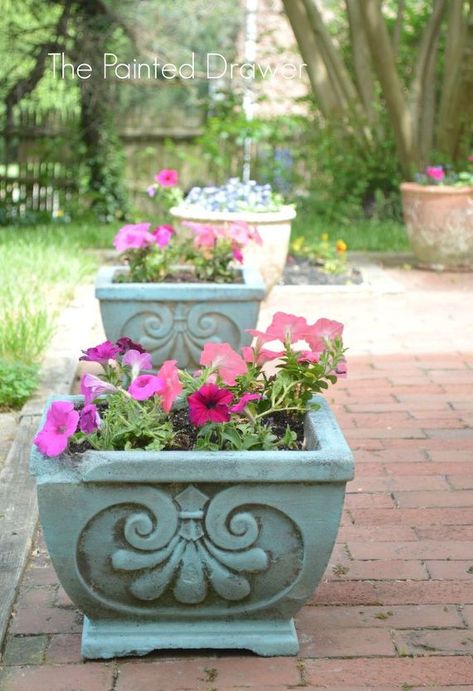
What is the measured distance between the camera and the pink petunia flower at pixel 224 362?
293 cm

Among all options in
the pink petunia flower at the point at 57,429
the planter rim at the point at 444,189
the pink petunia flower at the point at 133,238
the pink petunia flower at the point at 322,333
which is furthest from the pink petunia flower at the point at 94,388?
the planter rim at the point at 444,189

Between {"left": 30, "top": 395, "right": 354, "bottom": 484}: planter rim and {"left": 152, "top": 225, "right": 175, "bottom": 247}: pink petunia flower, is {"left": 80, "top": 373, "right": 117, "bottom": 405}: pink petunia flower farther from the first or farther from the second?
{"left": 152, "top": 225, "right": 175, "bottom": 247}: pink petunia flower

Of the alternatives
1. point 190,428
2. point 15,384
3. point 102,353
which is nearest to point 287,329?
point 190,428


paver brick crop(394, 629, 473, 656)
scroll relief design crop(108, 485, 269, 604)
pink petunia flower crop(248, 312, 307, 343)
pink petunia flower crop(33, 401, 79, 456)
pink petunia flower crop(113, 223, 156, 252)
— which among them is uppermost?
pink petunia flower crop(248, 312, 307, 343)

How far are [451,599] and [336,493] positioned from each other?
720 millimetres

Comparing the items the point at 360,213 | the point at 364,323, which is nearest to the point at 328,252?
the point at 364,323

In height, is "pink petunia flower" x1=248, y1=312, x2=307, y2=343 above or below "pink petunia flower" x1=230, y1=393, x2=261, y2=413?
above

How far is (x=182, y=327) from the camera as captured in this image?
18.4 ft

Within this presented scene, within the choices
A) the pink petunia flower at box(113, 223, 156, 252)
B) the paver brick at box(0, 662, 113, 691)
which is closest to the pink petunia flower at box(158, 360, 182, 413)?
the paver brick at box(0, 662, 113, 691)

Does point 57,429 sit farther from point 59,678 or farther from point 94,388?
point 59,678

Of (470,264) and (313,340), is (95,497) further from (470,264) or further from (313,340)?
(470,264)

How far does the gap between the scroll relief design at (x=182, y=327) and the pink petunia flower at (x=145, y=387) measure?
8.82 feet

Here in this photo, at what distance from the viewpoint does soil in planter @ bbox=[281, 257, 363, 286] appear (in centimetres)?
850

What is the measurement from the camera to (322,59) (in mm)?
11852
